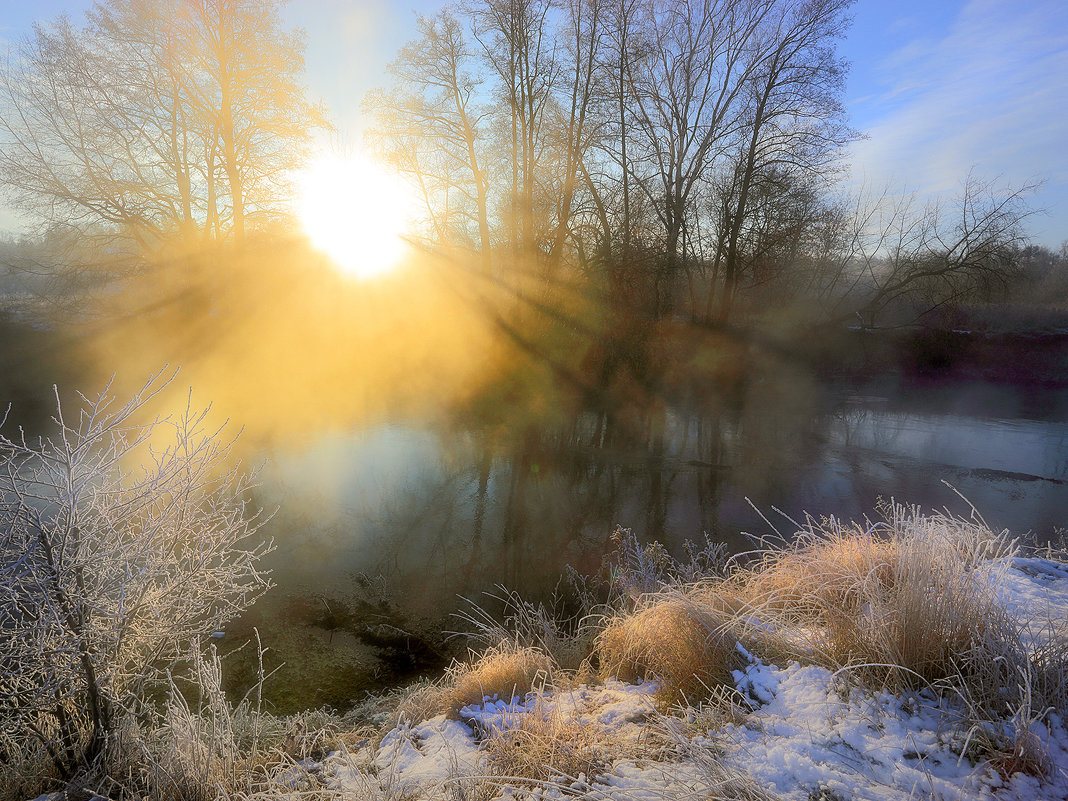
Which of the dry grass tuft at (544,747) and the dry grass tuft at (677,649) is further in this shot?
the dry grass tuft at (677,649)

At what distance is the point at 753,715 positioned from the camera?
2.31m

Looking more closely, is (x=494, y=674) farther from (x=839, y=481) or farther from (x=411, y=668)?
(x=839, y=481)

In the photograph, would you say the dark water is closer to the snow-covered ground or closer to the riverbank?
the riverbank

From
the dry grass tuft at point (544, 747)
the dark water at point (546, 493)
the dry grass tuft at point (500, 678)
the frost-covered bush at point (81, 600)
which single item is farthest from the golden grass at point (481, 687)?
the frost-covered bush at point (81, 600)

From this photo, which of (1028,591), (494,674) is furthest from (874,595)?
(494,674)

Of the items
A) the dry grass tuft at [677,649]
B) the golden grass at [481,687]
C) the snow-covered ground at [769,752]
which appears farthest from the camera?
the golden grass at [481,687]

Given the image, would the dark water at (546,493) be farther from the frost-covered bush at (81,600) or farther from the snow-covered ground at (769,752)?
the snow-covered ground at (769,752)

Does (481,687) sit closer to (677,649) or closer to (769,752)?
(677,649)

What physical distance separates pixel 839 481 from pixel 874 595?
6.98 meters

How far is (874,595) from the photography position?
250cm

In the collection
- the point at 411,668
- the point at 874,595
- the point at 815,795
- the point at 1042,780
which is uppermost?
the point at 874,595

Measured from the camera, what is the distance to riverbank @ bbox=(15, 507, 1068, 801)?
6.13 feet

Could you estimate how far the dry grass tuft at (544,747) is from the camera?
90.0 inches

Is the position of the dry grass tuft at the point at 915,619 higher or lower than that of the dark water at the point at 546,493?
higher
